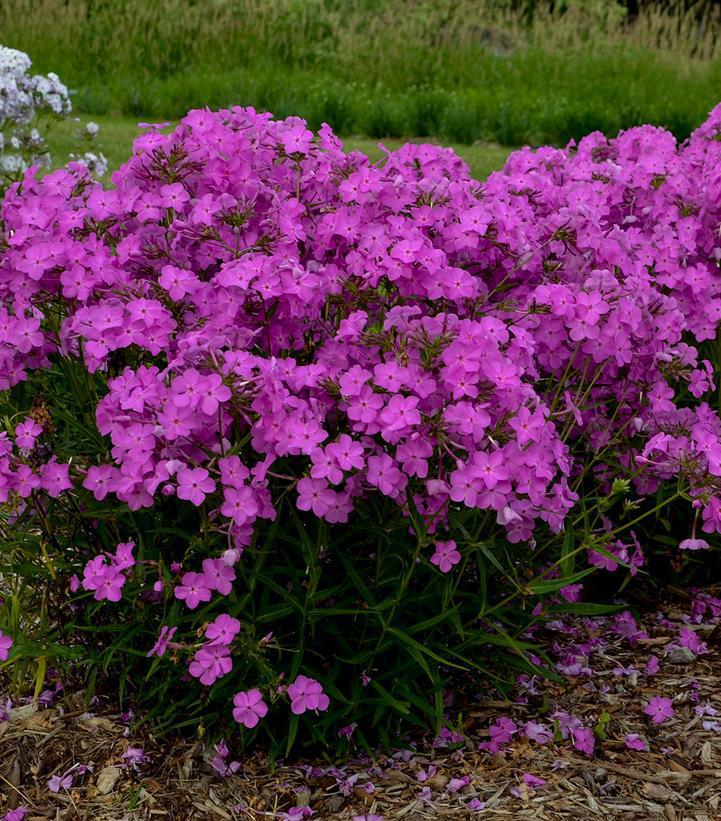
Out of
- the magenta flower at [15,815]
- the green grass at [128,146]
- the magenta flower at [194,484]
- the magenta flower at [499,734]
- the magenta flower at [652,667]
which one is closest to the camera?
the magenta flower at [194,484]

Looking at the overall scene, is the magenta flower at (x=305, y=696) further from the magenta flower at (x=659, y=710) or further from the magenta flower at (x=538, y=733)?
the magenta flower at (x=659, y=710)

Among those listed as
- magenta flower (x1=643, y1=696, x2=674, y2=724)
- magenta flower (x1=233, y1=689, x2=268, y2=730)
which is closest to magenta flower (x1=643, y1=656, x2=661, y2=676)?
magenta flower (x1=643, y1=696, x2=674, y2=724)

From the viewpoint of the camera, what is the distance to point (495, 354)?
6.66 feet

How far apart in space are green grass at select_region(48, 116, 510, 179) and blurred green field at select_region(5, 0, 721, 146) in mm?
226

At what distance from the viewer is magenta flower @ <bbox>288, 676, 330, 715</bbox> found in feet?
7.14

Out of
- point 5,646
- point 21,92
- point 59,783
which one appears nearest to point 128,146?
point 21,92

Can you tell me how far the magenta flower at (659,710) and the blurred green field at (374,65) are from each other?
26.5ft

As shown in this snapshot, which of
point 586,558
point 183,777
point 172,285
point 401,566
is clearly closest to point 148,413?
point 172,285

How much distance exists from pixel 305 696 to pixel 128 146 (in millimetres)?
7303

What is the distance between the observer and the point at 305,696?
2193 mm

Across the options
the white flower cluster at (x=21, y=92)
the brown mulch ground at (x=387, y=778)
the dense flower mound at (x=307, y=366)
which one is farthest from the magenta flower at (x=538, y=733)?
the white flower cluster at (x=21, y=92)

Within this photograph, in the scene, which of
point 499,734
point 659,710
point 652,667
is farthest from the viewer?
point 652,667

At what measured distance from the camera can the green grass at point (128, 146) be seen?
8461mm

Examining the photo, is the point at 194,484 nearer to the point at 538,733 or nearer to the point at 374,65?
the point at 538,733
